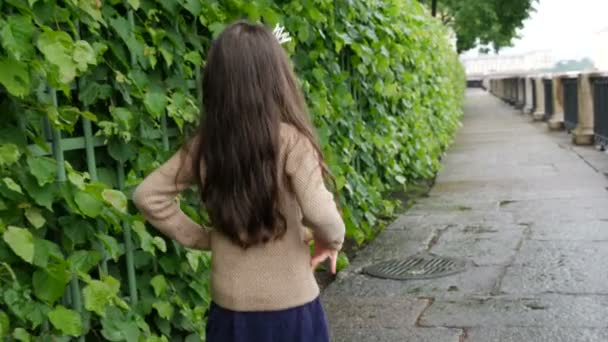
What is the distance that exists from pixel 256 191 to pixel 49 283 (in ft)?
2.18

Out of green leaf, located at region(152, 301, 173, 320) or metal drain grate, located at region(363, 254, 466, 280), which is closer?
green leaf, located at region(152, 301, 173, 320)

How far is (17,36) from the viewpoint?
2.27m

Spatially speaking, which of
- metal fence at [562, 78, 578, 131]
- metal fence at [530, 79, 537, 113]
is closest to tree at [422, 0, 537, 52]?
metal fence at [530, 79, 537, 113]

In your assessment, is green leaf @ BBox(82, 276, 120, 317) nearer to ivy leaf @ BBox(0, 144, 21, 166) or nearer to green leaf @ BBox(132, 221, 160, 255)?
green leaf @ BBox(132, 221, 160, 255)

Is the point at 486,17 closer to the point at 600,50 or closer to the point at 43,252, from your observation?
the point at 43,252

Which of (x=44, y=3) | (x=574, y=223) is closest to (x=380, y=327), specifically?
(x=44, y=3)

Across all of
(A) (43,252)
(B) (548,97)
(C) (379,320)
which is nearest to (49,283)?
(A) (43,252)

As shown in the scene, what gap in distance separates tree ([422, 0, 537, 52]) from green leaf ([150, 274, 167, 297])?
27972 mm

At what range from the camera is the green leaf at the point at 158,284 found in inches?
120

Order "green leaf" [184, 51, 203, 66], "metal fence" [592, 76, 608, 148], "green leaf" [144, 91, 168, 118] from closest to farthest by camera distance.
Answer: "green leaf" [144, 91, 168, 118], "green leaf" [184, 51, 203, 66], "metal fence" [592, 76, 608, 148]

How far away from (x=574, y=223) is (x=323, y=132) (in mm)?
2674

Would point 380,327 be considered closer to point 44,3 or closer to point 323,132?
point 323,132

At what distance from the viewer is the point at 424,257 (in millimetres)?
5621

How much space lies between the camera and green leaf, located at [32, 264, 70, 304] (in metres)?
2.43
